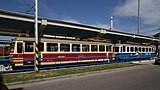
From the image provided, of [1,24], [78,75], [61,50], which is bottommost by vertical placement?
[78,75]

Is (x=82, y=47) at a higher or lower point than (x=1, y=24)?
→ lower

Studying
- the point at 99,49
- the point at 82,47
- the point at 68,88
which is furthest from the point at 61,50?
the point at 68,88

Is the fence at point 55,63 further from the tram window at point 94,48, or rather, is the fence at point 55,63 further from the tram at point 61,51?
the tram window at point 94,48

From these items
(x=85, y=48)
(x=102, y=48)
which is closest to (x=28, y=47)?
(x=85, y=48)

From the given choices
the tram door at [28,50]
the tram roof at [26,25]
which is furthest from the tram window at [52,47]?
the tram roof at [26,25]

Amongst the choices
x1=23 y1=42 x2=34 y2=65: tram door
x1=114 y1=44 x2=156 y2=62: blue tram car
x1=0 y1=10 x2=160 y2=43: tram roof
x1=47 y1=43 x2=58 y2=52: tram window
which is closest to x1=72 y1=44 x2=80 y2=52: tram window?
x1=47 y1=43 x2=58 y2=52: tram window

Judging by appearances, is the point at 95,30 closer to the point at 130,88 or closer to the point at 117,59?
the point at 117,59

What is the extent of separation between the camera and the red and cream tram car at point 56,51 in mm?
17375

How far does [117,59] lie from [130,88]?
17.8 m

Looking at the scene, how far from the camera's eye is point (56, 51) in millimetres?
20047

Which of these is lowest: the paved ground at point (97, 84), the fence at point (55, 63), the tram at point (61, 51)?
the paved ground at point (97, 84)

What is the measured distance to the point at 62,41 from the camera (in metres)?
20.7

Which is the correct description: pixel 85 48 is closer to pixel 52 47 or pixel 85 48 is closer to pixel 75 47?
pixel 75 47

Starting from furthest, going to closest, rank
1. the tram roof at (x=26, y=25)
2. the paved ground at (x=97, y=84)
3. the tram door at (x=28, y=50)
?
1. the tram roof at (x=26, y=25)
2. the tram door at (x=28, y=50)
3. the paved ground at (x=97, y=84)
